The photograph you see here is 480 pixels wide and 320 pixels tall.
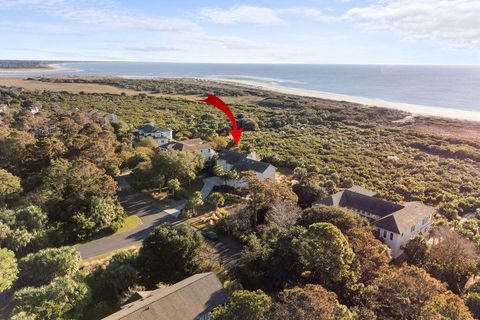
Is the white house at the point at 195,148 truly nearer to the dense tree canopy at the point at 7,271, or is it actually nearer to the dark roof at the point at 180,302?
the dense tree canopy at the point at 7,271

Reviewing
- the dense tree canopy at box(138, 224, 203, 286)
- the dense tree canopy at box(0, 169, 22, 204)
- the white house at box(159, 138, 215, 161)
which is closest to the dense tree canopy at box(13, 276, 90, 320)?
the dense tree canopy at box(138, 224, 203, 286)

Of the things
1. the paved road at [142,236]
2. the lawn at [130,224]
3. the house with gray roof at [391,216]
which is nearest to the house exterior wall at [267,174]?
the house with gray roof at [391,216]

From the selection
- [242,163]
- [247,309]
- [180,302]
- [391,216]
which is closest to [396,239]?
[391,216]

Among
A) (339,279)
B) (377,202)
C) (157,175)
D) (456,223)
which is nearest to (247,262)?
(339,279)

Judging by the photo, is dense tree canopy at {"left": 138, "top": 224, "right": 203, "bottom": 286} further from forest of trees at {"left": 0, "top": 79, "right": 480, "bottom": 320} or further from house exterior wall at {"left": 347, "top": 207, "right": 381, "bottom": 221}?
house exterior wall at {"left": 347, "top": 207, "right": 381, "bottom": 221}

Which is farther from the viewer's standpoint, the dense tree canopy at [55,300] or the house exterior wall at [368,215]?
the house exterior wall at [368,215]

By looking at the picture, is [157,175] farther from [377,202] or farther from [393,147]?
[393,147]

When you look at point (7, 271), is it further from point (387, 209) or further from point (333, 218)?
point (387, 209)
